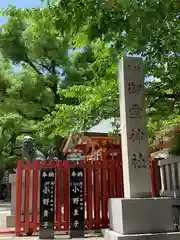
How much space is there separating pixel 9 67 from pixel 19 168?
15395 millimetres

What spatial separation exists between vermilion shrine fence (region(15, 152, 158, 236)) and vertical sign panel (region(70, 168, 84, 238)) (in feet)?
0.63

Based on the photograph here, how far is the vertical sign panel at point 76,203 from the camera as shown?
7.29m

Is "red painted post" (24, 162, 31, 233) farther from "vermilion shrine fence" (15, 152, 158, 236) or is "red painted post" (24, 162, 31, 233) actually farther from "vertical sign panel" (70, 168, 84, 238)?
"vertical sign panel" (70, 168, 84, 238)

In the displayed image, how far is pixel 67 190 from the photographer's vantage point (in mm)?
7793

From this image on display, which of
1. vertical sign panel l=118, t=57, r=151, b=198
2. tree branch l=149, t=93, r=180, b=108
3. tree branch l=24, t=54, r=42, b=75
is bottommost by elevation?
vertical sign panel l=118, t=57, r=151, b=198

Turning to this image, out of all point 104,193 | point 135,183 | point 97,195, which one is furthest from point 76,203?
point 135,183

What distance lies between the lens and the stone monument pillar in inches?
201

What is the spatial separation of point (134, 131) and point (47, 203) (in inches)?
124

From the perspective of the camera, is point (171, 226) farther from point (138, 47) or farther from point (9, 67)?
point (9, 67)

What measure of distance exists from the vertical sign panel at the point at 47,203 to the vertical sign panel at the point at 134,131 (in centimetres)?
256

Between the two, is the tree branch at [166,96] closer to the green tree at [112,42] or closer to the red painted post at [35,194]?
the green tree at [112,42]

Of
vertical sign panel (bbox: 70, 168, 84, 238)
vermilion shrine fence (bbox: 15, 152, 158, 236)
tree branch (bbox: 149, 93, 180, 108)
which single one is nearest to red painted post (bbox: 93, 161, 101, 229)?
vermilion shrine fence (bbox: 15, 152, 158, 236)

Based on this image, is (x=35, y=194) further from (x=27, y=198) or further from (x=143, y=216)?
(x=143, y=216)

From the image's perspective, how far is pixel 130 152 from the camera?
18.6 feet
